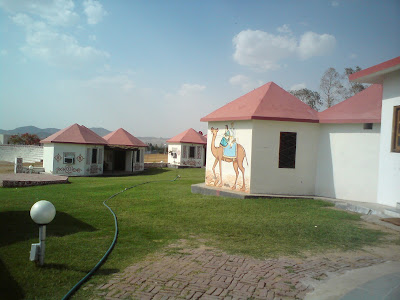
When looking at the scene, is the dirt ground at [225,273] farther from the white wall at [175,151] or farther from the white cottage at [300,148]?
the white wall at [175,151]

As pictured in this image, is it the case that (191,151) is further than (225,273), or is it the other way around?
(191,151)

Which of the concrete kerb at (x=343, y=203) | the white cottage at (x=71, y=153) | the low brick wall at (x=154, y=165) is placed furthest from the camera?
the low brick wall at (x=154, y=165)

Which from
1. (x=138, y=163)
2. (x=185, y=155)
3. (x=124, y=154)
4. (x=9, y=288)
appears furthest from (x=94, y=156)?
(x=9, y=288)

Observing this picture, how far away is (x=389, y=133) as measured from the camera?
9.04 meters

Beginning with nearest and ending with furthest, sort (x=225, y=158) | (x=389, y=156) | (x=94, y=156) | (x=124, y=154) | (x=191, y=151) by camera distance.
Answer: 1. (x=389, y=156)
2. (x=225, y=158)
3. (x=94, y=156)
4. (x=124, y=154)
5. (x=191, y=151)

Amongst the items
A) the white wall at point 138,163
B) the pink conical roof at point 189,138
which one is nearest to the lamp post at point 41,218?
the white wall at point 138,163

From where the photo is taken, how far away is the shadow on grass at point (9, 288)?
13.0 feet

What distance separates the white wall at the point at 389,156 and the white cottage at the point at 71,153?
20872 millimetres

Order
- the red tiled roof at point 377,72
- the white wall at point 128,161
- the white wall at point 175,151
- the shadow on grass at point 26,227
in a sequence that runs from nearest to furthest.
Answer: the shadow on grass at point 26,227
the red tiled roof at point 377,72
the white wall at point 128,161
the white wall at point 175,151

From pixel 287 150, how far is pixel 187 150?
22508mm

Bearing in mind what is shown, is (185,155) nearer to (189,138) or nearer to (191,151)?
(191,151)

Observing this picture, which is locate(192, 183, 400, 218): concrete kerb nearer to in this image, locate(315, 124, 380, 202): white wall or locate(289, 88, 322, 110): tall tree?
locate(315, 124, 380, 202): white wall

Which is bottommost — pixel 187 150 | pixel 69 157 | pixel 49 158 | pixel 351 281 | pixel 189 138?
pixel 351 281

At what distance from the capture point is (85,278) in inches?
176
